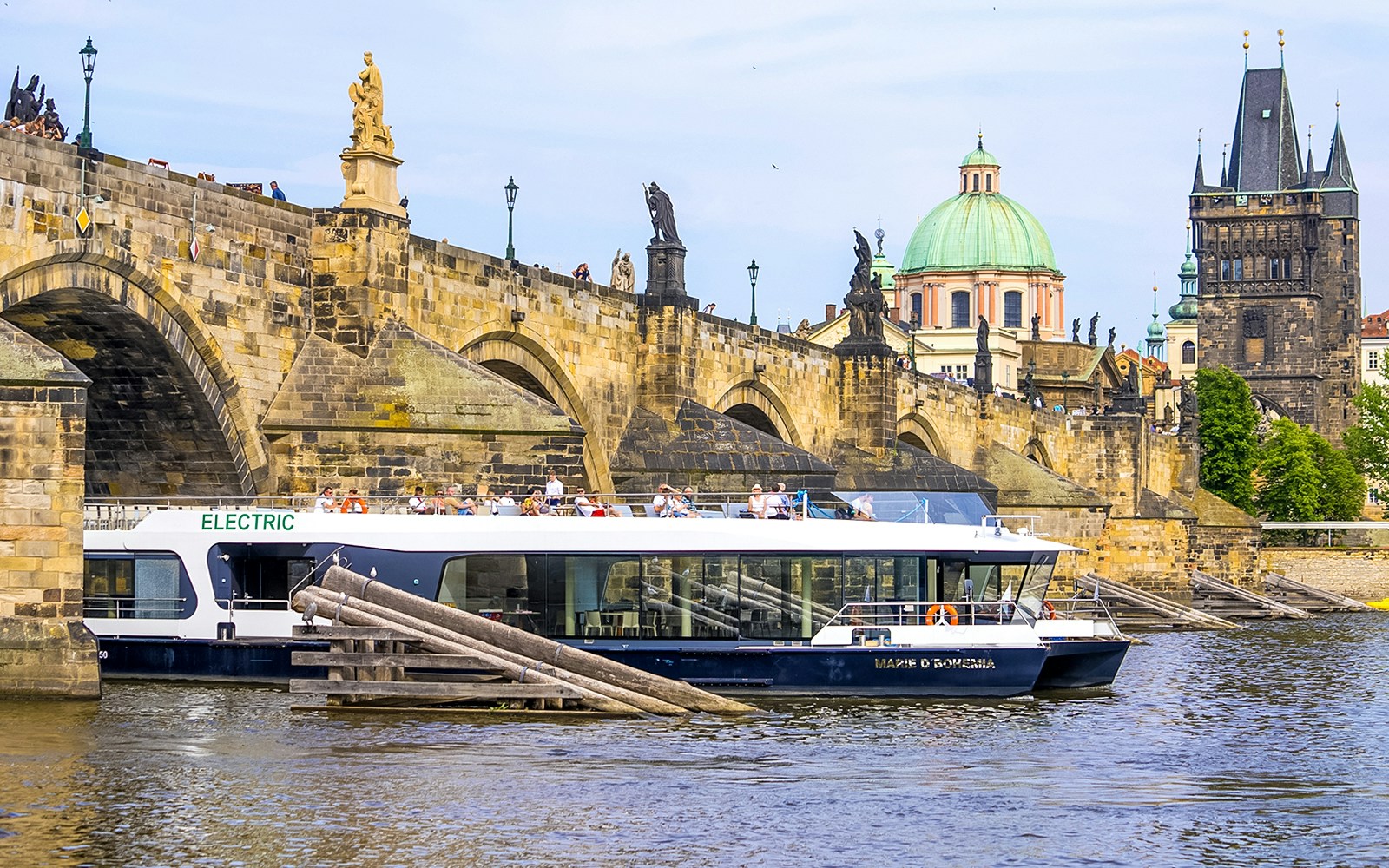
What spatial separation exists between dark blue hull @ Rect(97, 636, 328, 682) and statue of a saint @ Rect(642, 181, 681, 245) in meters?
17.4

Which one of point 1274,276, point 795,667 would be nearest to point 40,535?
point 795,667

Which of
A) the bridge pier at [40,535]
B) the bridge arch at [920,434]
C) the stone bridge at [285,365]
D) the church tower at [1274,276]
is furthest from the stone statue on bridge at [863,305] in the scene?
the church tower at [1274,276]

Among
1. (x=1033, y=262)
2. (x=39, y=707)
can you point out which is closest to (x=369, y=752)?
(x=39, y=707)

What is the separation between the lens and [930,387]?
2606 inches

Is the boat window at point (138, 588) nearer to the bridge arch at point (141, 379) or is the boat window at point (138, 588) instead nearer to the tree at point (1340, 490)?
the bridge arch at point (141, 379)

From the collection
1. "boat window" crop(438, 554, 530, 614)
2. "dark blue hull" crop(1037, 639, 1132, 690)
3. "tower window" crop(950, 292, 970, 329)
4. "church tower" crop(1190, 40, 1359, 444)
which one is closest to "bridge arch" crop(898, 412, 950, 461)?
"dark blue hull" crop(1037, 639, 1132, 690)

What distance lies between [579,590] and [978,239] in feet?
324

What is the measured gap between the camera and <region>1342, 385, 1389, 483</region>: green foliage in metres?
106

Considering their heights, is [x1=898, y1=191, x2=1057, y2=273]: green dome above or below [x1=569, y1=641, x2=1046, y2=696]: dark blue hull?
above

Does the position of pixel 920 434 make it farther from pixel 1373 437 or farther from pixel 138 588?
pixel 1373 437

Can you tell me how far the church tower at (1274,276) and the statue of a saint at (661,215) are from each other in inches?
3393

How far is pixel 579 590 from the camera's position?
2783 cm

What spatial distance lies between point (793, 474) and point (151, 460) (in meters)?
15.2

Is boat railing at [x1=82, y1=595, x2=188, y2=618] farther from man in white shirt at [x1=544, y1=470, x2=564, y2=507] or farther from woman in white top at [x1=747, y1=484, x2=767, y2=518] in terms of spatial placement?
woman in white top at [x1=747, y1=484, x2=767, y2=518]
